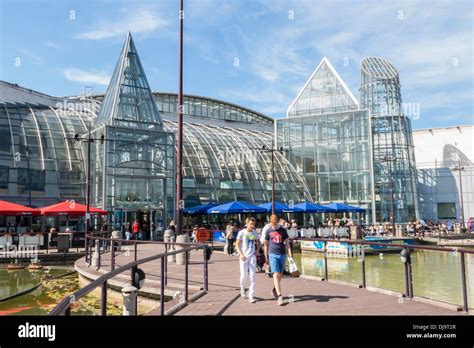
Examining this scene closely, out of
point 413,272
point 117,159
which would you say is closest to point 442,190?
point 413,272

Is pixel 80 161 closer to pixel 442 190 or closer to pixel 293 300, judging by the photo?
pixel 293 300

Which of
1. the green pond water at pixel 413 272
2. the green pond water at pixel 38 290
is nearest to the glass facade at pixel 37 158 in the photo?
the green pond water at pixel 38 290

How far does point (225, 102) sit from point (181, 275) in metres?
58.3

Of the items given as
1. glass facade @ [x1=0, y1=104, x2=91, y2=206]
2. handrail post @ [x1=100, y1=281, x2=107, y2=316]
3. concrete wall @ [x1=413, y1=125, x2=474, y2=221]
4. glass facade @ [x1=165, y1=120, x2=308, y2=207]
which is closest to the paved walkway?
handrail post @ [x1=100, y1=281, x2=107, y2=316]

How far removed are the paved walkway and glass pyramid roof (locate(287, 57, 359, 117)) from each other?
127ft

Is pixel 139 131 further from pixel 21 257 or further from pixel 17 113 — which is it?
pixel 21 257

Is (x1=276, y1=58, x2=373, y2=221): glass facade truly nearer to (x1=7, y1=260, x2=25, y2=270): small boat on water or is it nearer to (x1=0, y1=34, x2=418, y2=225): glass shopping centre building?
(x1=0, y1=34, x2=418, y2=225): glass shopping centre building

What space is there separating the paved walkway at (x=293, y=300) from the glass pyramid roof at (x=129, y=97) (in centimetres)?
2341

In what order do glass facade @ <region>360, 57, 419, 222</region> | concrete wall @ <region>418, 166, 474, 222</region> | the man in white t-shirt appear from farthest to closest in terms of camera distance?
concrete wall @ <region>418, 166, 474, 222</region> < glass facade @ <region>360, 57, 419, 222</region> < the man in white t-shirt

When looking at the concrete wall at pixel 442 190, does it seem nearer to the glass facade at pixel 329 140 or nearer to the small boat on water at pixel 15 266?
the glass facade at pixel 329 140

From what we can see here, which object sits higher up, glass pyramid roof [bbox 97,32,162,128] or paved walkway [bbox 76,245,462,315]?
glass pyramid roof [bbox 97,32,162,128]

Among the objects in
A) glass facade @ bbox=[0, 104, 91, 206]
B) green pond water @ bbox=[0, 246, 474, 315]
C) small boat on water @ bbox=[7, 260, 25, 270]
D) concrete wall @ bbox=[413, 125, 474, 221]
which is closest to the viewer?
green pond water @ bbox=[0, 246, 474, 315]

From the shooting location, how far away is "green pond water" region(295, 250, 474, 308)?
14.7 m

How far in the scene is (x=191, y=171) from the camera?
41562 mm
